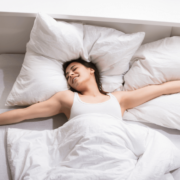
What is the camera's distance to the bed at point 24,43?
4.68 feet

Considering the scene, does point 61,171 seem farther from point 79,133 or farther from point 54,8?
point 54,8

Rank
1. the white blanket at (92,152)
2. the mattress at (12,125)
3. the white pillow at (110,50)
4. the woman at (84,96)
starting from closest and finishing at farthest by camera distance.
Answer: the white blanket at (92,152) → the mattress at (12,125) → the woman at (84,96) → the white pillow at (110,50)

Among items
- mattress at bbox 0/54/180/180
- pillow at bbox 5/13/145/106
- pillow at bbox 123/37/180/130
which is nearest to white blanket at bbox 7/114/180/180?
mattress at bbox 0/54/180/180

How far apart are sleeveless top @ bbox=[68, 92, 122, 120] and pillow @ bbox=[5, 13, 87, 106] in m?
0.16

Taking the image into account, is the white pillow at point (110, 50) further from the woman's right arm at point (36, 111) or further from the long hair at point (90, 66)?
the woman's right arm at point (36, 111)

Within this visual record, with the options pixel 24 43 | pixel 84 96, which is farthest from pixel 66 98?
pixel 24 43

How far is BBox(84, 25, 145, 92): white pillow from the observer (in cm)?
150

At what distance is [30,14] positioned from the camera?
58.5 inches

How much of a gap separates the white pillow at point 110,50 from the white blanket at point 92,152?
346 millimetres

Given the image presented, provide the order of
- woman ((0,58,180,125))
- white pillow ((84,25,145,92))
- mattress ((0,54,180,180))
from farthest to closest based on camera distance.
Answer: white pillow ((84,25,145,92)) < woman ((0,58,180,125)) < mattress ((0,54,180,180))

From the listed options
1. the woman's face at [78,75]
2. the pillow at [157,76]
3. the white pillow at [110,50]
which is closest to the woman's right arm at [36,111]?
the woman's face at [78,75]

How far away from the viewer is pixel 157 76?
149 cm

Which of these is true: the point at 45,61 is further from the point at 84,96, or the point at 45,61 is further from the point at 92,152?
the point at 92,152

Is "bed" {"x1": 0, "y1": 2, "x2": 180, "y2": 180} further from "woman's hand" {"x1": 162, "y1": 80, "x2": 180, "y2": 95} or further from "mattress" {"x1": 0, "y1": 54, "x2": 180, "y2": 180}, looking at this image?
"woman's hand" {"x1": 162, "y1": 80, "x2": 180, "y2": 95}
